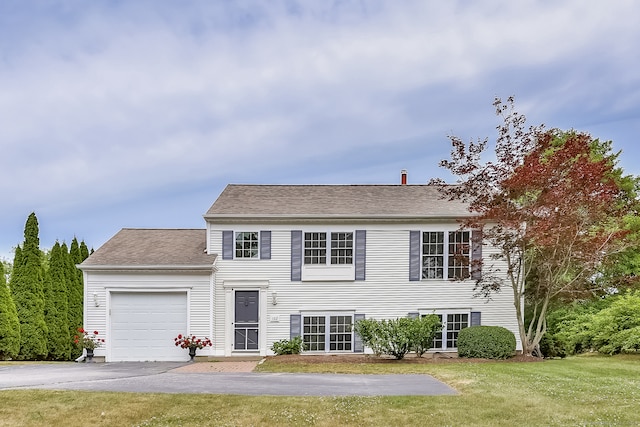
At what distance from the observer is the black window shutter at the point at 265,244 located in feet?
57.6

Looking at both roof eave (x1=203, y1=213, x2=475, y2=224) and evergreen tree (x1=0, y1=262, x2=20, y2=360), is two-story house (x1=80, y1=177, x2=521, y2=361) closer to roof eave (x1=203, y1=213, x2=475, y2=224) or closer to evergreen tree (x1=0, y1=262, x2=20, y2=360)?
roof eave (x1=203, y1=213, x2=475, y2=224)

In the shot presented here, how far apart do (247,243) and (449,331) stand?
7.24 meters

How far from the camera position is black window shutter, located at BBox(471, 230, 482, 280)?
16.5 m

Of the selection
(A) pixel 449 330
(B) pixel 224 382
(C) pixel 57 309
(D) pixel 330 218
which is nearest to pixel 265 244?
(D) pixel 330 218

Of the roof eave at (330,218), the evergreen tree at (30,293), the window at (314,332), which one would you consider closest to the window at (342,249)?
the roof eave at (330,218)

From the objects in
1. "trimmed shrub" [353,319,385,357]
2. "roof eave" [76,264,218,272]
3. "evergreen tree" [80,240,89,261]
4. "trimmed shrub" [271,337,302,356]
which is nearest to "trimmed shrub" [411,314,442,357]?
"trimmed shrub" [353,319,385,357]

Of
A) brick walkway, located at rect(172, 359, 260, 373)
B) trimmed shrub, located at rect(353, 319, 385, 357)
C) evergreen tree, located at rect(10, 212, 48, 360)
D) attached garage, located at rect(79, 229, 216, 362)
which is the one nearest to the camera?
brick walkway, located at rect(172, 359, 260, 373)

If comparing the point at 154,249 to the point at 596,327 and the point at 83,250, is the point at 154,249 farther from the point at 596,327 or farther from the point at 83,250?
the point at 596,327

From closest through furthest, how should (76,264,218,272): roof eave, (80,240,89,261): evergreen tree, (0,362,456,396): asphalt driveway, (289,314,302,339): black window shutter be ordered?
(0,362,456,396): asphalt driveway < (76,264,218,272): roof eave < (289,314,302,339): black window shutter < (80,240,89,261): evergreen tree

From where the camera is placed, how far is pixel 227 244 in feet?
57.6

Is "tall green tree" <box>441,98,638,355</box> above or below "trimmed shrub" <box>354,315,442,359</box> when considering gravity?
above

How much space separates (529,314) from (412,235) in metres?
7.03

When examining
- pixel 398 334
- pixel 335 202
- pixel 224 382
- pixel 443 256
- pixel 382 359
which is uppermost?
pixel 335 202

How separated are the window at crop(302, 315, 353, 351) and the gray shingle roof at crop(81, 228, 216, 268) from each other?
380 cm
